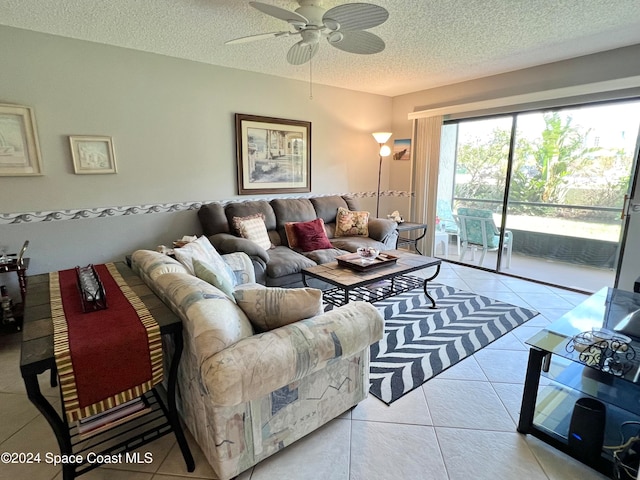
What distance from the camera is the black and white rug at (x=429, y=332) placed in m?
2.15

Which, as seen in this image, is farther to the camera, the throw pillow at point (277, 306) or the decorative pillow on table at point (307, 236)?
the decorative pillow on table at point (307, 236)

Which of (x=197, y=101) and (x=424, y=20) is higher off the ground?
(x=424, y=20)

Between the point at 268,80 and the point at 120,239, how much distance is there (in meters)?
2.45

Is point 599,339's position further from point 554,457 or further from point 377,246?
point 377,246

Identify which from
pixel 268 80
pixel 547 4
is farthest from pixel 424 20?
pixel 268 80

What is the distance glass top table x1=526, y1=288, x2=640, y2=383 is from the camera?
1577 millimetres

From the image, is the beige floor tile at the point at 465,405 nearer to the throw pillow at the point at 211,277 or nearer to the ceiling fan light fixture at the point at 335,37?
the throw pillow at the point at 211,277

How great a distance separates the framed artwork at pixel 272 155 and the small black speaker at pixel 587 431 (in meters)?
3.54

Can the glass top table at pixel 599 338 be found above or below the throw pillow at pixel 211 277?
below

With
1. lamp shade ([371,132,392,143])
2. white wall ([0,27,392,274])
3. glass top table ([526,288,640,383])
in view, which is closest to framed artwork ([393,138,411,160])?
lamp shade ([371,132,392,143])

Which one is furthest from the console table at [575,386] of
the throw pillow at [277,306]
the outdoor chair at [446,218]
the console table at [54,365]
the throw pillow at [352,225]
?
the outdoor chair at [446,218]

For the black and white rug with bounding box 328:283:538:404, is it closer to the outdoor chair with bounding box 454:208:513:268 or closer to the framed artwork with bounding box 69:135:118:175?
the outdoor chair with bounding box 454:208:513:268

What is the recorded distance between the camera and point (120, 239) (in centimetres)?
324

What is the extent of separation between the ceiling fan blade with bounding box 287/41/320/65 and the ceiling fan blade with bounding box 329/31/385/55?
9.1 inches
